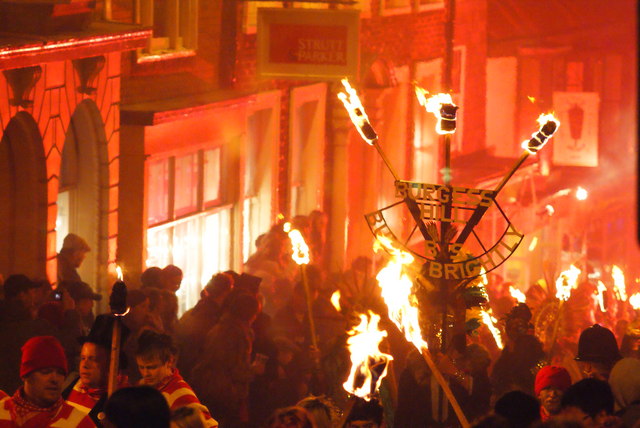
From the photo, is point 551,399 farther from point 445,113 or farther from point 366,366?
point 445,113

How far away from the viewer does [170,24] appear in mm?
17844

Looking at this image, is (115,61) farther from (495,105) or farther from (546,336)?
(495,105)

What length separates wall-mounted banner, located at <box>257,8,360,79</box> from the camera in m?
17.8

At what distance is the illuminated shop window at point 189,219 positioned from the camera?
17.2 m

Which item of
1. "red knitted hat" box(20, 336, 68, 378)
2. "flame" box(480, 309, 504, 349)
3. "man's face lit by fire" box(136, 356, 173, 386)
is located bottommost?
"flame" box(480, 309, 504, 349)

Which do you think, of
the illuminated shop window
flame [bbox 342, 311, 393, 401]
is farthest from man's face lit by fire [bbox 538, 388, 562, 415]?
the illuminated shop window

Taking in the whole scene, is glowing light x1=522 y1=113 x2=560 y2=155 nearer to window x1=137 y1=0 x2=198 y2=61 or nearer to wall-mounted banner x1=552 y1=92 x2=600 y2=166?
window x1=137 y1=0 x2=198 y2=61

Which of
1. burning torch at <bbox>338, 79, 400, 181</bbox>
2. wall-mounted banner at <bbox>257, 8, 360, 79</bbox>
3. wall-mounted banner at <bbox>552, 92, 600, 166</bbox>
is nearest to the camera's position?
burning torch at <bbox>338, 79, 400, 181</bbox>

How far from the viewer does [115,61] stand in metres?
15.8

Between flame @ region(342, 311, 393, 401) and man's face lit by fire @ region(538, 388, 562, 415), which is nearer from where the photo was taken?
flame @ region(342, 311, 393, 401)

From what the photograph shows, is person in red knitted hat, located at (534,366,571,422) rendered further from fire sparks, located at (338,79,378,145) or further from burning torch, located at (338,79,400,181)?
fire sparks, located at (338,79,378,145)

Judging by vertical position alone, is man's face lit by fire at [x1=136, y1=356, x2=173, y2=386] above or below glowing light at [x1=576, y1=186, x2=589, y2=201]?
above

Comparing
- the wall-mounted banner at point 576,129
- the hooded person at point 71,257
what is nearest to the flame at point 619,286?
the hooded person at point 71,257

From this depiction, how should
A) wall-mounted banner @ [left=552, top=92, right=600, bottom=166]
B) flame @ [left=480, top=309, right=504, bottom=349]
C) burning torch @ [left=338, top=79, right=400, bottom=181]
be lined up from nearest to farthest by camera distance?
burning torch @ [left=338, top=79, right=400, bottom=181]
flame @ [left=480, top=309, right=504, bottom=349]
wall-mounted banner @ [left=552, top=92, right=600, bottom=166]
